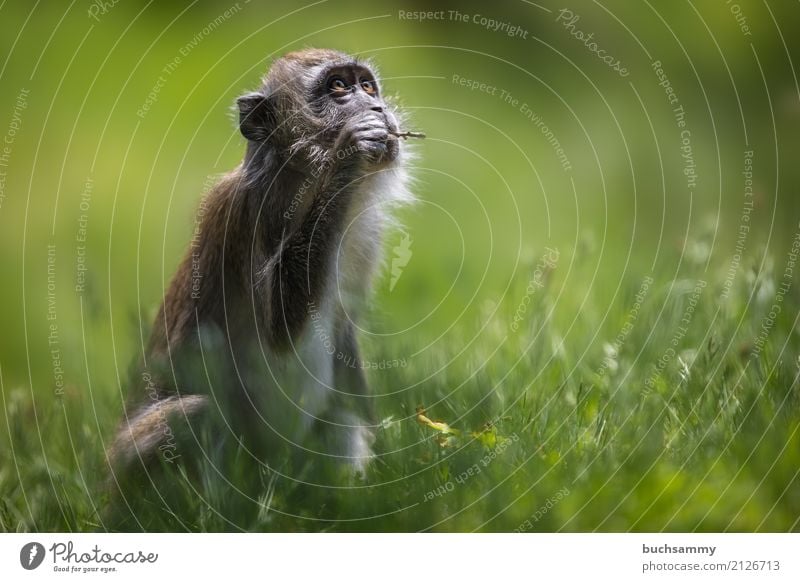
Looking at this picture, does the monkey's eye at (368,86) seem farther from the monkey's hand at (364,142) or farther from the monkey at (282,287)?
the monkey's hand at (364,142)

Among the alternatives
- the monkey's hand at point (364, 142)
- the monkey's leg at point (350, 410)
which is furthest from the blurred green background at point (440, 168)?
the monkey's hand at point (364, 142)

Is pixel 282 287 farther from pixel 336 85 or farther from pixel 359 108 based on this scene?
pixel 336 85

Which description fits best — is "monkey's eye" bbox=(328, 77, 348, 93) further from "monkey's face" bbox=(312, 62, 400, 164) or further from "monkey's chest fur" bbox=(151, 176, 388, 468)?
"monkey's chest fur" bbox=(151, 176, 388, 468)

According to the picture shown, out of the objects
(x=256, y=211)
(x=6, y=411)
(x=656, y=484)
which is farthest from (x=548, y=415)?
(x=6, y=411)

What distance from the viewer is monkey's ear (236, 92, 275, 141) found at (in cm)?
480

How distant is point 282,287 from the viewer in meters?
4.54

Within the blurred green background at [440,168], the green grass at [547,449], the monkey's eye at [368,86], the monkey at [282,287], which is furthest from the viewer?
the monkey's eye at [368,86]

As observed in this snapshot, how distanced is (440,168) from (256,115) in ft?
8.40

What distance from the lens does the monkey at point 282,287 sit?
4465 mm

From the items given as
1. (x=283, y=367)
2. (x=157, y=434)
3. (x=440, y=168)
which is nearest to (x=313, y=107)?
(x=283, y=367)

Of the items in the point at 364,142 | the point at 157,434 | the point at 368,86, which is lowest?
the point at 157,434

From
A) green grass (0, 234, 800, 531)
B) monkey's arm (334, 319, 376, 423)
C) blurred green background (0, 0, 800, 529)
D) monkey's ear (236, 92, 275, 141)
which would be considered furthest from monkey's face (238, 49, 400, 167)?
green grass (0, 234, 800, 531)

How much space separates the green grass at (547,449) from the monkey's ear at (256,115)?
126 cm

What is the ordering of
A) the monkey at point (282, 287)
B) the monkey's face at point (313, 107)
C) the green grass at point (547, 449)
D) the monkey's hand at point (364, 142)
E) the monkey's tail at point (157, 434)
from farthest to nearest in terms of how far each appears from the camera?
1. the monkey's face at point (313, 107)
2. the monkey's hand at point (364, 142)
3. the monkey at point (282, 287)
4. the monkey's tail at point (157, 434)
5. the green grass at point (547, 449)
